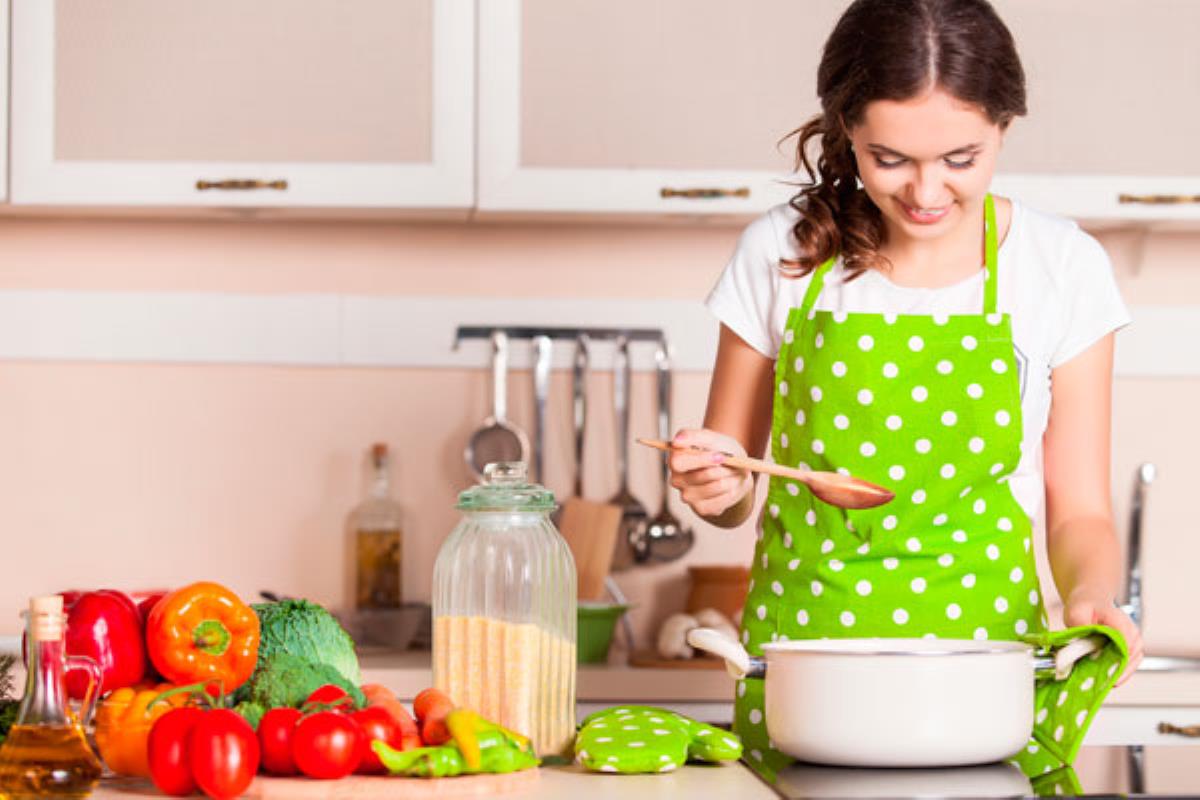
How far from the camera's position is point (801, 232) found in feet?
5.52

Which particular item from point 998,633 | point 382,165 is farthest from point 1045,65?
point 998,633

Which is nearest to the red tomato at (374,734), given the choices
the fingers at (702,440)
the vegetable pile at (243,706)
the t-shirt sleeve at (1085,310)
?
the vegetable pile at (243,706)

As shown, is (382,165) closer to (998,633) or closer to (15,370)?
(15,370)

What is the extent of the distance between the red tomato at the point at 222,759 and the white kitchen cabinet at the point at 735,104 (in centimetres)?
143

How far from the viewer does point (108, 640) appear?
123cm

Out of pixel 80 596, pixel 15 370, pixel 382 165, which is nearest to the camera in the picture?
pixel 80 596

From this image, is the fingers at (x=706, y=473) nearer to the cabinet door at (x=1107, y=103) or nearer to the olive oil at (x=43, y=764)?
the olive oil at (x=43, y=764)

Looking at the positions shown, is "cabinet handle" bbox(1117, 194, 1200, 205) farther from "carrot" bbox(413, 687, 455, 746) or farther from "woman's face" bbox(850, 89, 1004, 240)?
"carrot" bbox(413, 687, 455, 746)

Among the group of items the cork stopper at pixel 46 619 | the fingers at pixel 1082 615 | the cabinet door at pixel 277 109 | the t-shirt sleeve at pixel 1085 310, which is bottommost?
the fingers at pixel 1082 615

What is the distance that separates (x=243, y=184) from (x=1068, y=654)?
1540 millimetres

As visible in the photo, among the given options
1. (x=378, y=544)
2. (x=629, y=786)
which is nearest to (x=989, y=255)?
(x=629, y=786)

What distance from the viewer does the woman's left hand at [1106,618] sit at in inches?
48.8

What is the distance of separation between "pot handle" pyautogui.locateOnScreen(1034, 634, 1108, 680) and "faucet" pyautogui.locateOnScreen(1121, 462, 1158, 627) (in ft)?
4.90

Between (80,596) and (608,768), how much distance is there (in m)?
0.43
